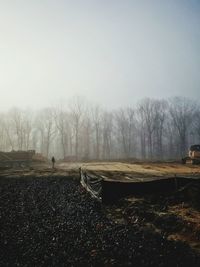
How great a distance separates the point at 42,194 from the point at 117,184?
5978mm

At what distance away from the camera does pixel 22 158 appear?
4850 centimetres

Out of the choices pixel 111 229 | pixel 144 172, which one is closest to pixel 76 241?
pixel 111 229

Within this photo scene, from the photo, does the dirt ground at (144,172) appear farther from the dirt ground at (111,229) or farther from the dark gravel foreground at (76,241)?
the dark gravel foreground at (76,241)

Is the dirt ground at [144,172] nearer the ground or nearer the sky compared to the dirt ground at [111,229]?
nearer the sky

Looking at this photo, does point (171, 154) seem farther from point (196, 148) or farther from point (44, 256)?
point (44, 256)

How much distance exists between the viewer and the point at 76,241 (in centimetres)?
987

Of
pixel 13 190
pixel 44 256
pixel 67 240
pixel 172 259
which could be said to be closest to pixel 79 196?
pixel 13 190

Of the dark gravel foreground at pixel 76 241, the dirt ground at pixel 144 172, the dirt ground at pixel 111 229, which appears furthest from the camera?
the dirt ground at pixel 144 172

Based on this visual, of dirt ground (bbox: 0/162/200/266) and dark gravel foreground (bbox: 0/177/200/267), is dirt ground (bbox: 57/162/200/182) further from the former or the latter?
dark gravel foreground (bbox: 0/177/200/267)

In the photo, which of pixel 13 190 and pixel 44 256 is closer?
pixel 44 256

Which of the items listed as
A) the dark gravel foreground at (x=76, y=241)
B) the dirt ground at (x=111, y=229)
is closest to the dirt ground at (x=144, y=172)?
the dirt ground at (x=111, y=229)

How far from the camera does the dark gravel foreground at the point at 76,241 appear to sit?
8242 mm

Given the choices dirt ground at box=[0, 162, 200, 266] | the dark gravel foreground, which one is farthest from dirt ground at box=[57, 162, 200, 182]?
the dark gravel foreground

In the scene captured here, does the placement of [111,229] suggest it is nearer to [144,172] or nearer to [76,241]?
[76,241]
